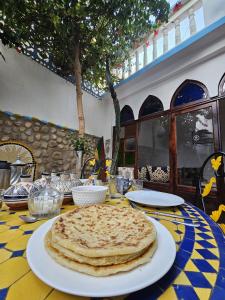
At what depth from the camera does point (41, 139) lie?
260 centimetres

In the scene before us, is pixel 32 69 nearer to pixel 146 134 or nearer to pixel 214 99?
pixel 146 134

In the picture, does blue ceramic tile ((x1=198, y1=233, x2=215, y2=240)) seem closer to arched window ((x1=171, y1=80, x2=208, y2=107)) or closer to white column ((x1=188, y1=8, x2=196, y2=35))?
arched window ((x1=171, y1=80, x2=208, y2=107))

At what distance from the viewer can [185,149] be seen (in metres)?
2.57

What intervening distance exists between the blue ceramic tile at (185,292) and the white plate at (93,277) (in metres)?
0.04

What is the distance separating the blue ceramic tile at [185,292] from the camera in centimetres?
25

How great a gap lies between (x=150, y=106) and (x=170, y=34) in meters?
1.39

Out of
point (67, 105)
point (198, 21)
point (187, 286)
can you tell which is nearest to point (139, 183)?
point (187, 286)

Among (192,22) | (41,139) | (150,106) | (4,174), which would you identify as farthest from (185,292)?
(192,22)

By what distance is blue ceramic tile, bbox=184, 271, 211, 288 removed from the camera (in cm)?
28

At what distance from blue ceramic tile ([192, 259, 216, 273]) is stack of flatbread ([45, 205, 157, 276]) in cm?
10

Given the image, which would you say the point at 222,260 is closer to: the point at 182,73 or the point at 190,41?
the point at 190,41

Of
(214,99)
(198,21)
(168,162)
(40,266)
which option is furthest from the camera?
(168,162)

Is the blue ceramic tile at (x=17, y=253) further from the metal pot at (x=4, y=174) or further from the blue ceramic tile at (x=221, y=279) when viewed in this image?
the metal pot at (x=4, y=174)

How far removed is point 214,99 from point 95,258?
2579mm
